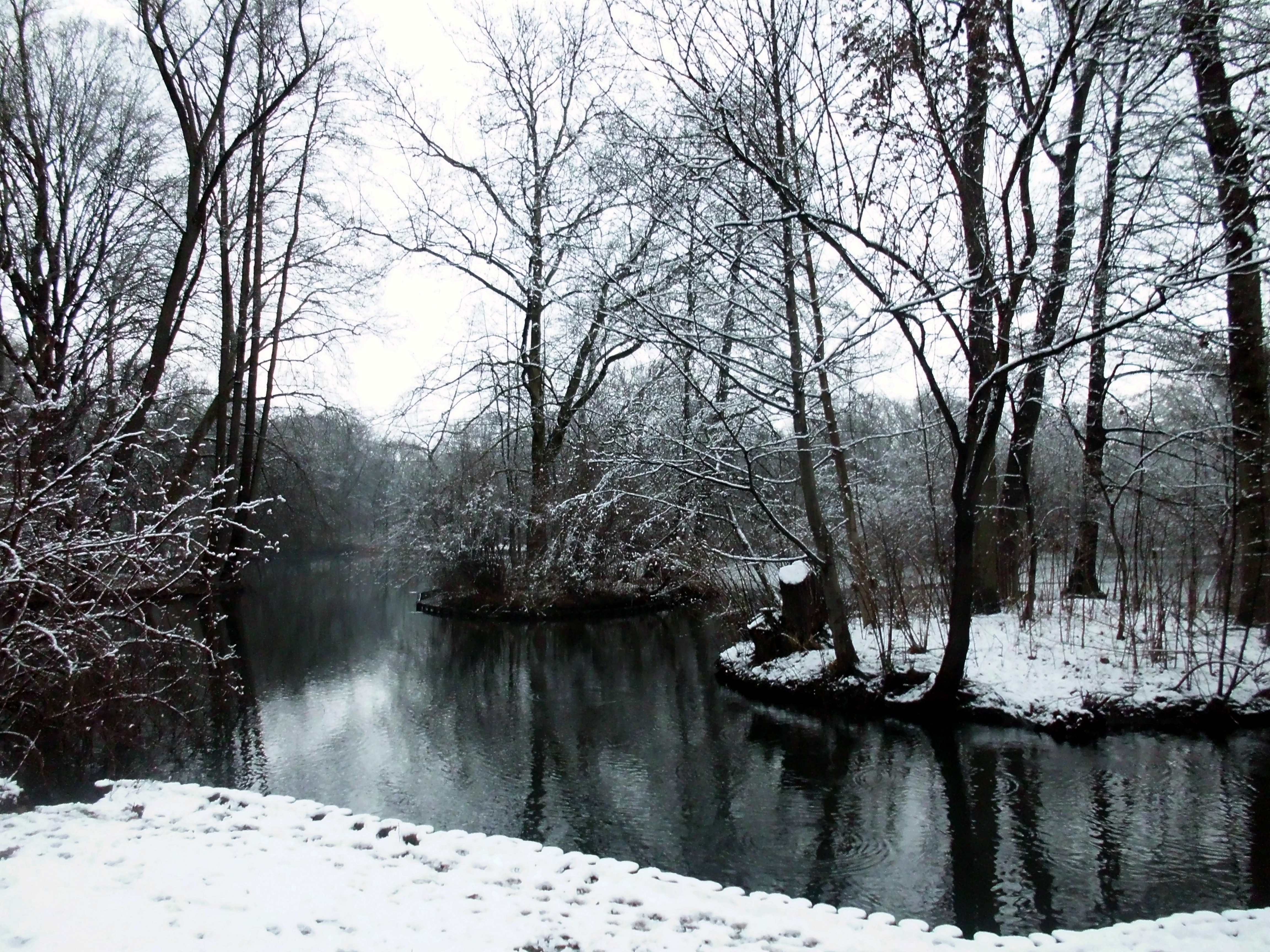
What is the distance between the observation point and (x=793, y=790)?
273 inches

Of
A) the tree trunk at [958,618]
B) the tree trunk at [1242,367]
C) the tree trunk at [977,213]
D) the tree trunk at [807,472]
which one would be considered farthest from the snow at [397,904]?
the tree trunk at [1242,367]

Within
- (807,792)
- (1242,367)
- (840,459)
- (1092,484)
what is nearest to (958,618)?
(807,792)

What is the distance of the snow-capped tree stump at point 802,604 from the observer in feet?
34.2

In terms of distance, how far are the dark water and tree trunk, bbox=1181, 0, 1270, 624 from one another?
2058 mm

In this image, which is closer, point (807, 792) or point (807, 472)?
point (807, 792)

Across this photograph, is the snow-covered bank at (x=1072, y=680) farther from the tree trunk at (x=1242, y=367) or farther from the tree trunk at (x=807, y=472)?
the tree trunk at (x=1242, y=367)

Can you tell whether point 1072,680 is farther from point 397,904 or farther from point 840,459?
point 397,904

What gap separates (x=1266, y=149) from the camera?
6836mm

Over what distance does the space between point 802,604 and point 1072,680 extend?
10.5ft

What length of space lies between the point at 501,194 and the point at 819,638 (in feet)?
37.5

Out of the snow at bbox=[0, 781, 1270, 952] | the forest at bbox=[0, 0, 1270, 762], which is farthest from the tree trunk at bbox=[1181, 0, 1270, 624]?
the snow at bbox=[0, 781, 1270, 952]

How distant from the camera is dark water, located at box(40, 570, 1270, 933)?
507 centimetres

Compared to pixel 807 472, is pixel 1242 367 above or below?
above

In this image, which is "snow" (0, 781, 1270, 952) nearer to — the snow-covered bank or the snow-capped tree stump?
the snow-covered bank
